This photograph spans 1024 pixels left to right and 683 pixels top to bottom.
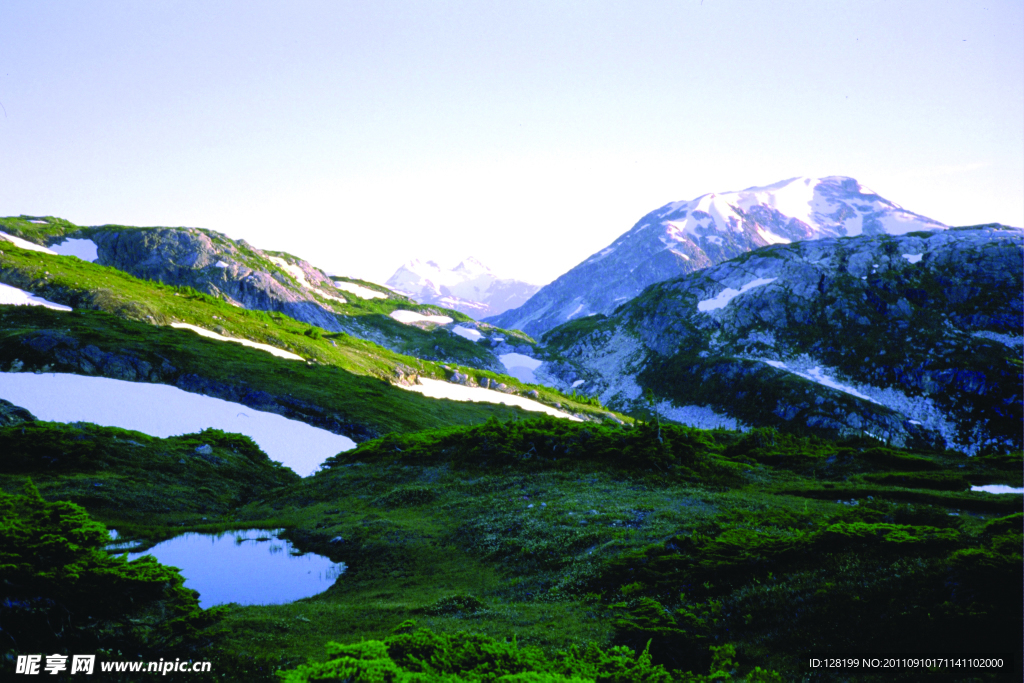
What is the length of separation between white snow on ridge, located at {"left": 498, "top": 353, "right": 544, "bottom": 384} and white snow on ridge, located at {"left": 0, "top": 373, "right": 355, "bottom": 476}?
110 meters

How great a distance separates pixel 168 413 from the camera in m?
49.9

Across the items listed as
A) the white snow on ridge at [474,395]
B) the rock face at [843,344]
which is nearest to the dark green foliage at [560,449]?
the white snow on ridge at [474,395]

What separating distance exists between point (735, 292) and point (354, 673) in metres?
152

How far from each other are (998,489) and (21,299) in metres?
103

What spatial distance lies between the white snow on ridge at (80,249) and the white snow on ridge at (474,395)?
11740cm

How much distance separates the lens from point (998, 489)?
89.5 ft

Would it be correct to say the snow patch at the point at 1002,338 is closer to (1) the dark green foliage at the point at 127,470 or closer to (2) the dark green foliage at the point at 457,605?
(2) the dark green foliage at the point at 457,605

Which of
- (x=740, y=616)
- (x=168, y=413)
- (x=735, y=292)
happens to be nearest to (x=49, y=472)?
(x=168, y=413)

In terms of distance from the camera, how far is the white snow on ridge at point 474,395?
9781 cm

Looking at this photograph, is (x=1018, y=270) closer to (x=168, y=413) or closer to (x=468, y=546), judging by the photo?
(x=468, y=546)

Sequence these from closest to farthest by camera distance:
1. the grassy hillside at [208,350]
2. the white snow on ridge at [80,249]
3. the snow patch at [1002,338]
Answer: the grassy hillside at [208,350] < the snow patch at [1002,338] < the white snow on ridge at [80,249]

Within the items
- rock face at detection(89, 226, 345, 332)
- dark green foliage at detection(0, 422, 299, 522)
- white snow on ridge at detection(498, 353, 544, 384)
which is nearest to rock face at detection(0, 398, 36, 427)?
dark green foliage at detection(0, 422, 299, 522)

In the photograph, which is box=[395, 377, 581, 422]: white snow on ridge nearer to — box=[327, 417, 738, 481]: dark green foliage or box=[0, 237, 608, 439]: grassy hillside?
box=[0, 237, 608, 439]: grassy hillside

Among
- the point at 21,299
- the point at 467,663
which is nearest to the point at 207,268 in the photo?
the point at 21,299
